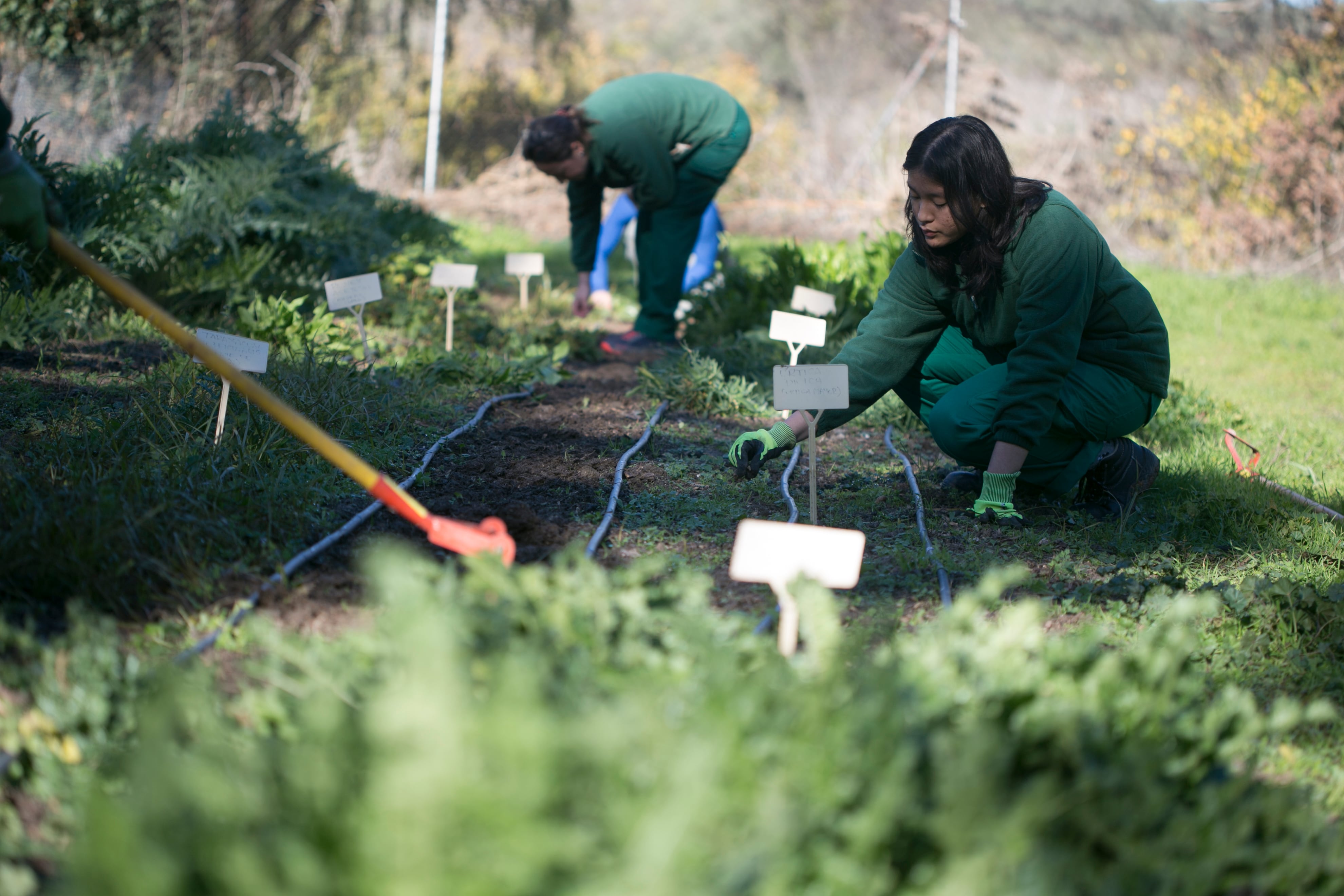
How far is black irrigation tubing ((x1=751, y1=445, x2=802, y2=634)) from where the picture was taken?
6.57 ft

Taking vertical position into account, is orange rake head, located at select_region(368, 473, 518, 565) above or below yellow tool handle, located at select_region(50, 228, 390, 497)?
below

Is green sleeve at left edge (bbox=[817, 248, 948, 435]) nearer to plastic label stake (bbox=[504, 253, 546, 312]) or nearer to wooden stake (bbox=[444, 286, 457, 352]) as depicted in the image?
wooden stake (bbox=[444, 286, 457, 352])

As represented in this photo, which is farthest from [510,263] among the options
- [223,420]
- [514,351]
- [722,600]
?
[722,600]

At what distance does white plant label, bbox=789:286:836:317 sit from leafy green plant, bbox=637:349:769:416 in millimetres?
597

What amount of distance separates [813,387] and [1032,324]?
2.05ft

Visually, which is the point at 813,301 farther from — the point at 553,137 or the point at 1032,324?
the point at 1032,324

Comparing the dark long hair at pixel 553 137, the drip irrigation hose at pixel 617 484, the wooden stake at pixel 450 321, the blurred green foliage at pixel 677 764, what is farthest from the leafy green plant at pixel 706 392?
the blurred green foliage at pixel 677 764

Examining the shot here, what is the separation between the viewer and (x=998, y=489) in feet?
9.19

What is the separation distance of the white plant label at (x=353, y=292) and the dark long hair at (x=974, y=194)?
2.17m

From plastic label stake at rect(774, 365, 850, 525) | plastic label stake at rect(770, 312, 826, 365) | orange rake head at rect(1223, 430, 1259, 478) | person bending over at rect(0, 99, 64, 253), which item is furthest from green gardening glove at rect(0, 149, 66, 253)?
orange rake head at rect(1223, 430, 1259, 478)

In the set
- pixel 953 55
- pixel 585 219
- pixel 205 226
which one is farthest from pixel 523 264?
pixel 953 55

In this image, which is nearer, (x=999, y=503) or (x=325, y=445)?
(x=325, y=445)

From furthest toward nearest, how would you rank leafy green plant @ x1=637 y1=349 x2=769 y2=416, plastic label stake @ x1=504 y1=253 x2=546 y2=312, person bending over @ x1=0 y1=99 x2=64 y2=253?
plastic label stake @ x1=504 y1=253 x2=546 y2=312, leafy green plant @ x1=637 y1=349 x2=769 y2=416, person bending over @ x1=0 y1=99 x2=64 y2=253

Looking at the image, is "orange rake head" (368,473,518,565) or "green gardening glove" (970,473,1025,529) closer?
"orange rake head" (368,473,518,565)
